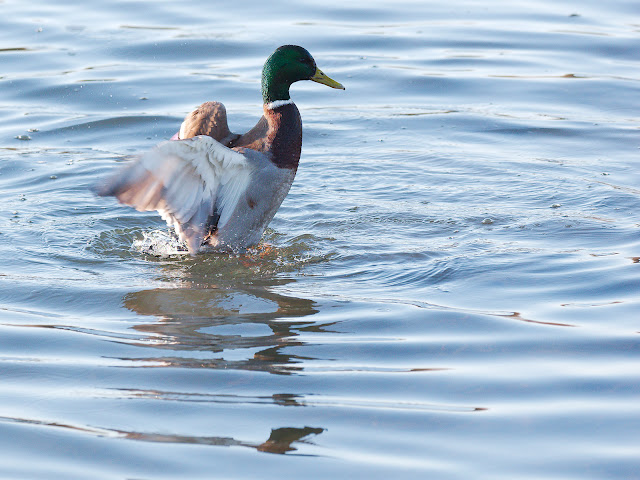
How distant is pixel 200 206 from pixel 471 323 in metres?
1.88

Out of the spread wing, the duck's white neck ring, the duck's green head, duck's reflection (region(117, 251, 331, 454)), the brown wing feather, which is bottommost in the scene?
duck's reflection (region(117, 251, 331, 454))

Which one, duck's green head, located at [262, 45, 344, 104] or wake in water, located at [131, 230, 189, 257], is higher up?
duck's green head, located at [262, 45, 344, 104]

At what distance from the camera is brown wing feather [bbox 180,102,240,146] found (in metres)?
6.18

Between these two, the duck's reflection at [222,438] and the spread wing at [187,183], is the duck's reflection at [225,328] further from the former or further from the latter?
the spread wing at [187,183]

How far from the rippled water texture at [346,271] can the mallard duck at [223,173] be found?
0.23m

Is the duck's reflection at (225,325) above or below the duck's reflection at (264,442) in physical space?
above

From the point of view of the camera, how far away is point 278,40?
34.4 feet

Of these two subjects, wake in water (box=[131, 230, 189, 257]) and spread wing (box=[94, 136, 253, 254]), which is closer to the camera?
spread wing (box=[94, 136, 253, 254])

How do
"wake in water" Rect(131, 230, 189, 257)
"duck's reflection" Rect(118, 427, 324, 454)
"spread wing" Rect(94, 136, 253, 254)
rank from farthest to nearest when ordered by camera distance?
"wake in water" Rect(131, 230, 189, 257)
"spread wing" Rect(94, 136, 253, 254)
"duck's reflection" Rect(118, 427, 324, 454)

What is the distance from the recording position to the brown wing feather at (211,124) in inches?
243

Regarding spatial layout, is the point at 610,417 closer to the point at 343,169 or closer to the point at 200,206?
the point at 200,206

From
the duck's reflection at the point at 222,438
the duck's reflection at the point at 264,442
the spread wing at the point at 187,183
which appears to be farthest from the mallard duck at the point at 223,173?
the duck's reflection at the point at 264,442

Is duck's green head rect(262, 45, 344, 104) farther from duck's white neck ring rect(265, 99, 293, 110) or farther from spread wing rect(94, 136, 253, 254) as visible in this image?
spread wing rect(94, 136, 253, 254)

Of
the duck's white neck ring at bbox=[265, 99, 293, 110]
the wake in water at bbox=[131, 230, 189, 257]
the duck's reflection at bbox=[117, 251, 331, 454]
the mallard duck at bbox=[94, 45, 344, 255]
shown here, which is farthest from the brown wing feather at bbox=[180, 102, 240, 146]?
the duck's reflection at bbox=[117, 251, 331, 454]
